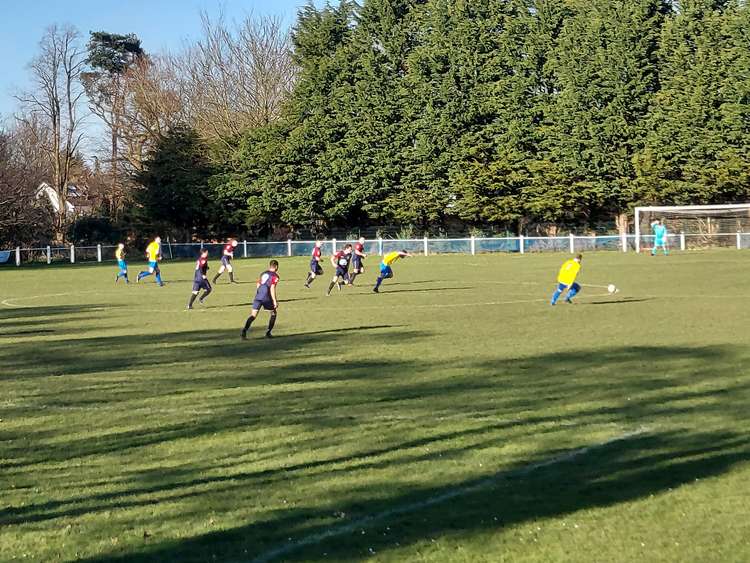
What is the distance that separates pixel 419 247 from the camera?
6162 centimetres

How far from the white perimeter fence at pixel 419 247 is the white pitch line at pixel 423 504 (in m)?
46.3

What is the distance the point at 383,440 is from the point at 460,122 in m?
54.7

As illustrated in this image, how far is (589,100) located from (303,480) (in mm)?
55249

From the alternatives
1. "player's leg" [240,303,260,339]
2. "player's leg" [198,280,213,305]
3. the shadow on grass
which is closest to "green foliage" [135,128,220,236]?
"player's leg" [198,280,213,305]

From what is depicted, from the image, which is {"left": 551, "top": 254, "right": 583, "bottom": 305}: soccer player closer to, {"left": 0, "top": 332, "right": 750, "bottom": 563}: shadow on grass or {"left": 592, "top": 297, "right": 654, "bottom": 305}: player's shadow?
{"left": 592, "top": 297, "right": 654, "bottom": 305}: player's shadow

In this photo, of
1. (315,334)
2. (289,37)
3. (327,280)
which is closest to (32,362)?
(315,334)

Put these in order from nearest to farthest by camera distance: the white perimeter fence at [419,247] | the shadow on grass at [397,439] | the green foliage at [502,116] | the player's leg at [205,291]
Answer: the shadow on grass at [397,439] → the player's leg at [205,291] → the white perimeter fence at [419,247] → the green foliage at [502,116]

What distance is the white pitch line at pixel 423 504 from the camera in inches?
254

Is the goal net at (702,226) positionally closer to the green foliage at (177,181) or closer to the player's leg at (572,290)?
the green foliage at (177,181)

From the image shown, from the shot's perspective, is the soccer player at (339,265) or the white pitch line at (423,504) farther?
the soccer player at (339,265)

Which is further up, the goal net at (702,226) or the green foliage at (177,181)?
the green foliage at (177,181)

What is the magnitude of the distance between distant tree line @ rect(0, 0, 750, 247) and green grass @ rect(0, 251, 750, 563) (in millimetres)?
39380

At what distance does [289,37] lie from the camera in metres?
71.9

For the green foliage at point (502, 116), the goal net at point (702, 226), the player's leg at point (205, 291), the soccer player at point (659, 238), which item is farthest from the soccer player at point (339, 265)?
the green foliage at point (502, 116)
